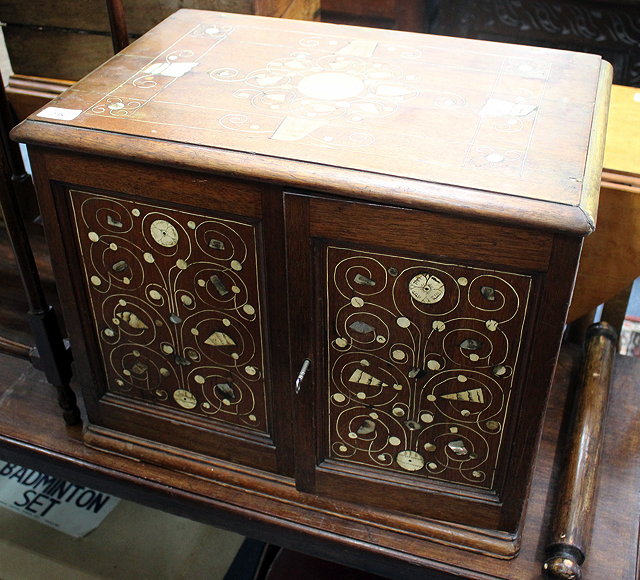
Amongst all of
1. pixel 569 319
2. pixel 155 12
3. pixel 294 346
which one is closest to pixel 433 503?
pixel 294 346

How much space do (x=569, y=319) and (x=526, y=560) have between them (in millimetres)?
444

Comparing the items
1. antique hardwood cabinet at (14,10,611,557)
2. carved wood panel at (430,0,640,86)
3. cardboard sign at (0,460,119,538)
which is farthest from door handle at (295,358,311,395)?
carved wood panel at (430,0,640,86)

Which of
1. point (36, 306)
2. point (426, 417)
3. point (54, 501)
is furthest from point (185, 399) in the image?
point (54, 501)

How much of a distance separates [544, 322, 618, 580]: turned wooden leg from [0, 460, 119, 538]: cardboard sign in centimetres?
95

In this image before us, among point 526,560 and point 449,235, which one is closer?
point 449,235

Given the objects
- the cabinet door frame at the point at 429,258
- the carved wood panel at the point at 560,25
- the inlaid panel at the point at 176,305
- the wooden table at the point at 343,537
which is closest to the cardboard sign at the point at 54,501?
the wooden table at the point at 343,537

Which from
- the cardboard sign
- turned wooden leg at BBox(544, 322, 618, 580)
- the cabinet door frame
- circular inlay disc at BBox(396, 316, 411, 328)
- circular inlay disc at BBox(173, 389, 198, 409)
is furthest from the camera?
Result: the cardboard sign

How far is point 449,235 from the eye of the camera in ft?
3.14

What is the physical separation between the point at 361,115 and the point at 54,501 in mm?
1130

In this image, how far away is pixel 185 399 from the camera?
1289mm

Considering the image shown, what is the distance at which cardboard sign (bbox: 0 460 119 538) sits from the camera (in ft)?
5.52

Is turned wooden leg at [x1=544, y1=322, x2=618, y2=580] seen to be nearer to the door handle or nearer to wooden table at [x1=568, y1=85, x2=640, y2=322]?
wooden table at [x1=568, y1=85, x2=640, y2=322]

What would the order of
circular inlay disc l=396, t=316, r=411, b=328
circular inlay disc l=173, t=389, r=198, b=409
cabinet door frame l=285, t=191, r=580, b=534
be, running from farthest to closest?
circular inlay disc l=173, t=389, r=198, b=409
circular inlay disc l=396, t=316, r=411, b=328
cabinet door frame l=285, t=191, r=580, b=534

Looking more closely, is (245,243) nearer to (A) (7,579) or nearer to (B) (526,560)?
(B) (526,560)
